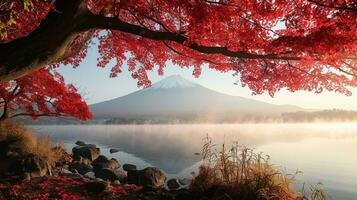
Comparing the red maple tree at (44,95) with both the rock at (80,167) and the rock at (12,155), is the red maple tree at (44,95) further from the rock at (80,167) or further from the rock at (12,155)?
the rock at (80,167)

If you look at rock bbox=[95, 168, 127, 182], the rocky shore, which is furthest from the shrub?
rock bbox=[95, 168, 127, 182]

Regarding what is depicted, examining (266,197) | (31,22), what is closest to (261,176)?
(266,197)

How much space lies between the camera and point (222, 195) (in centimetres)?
619

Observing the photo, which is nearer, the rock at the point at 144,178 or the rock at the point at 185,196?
the rock at the point at 185,196

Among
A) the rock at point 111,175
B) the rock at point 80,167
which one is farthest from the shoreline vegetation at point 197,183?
the rock at point 80,167

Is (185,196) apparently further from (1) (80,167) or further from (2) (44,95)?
(1) (80,167)

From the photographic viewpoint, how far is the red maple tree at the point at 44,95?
447 inches

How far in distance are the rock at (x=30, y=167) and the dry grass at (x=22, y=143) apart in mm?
1866

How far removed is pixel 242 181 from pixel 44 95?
7632mm

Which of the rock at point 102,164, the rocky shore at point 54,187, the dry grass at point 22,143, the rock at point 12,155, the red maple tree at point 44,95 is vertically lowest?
the rock at point 102,164

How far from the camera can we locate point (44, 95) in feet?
38.1

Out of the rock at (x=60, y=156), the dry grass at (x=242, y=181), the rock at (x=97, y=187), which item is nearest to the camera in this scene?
the dry grass at (x=242, y=181)

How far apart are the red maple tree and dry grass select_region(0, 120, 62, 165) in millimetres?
966

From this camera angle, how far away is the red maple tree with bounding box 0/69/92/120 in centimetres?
Result: 1135
